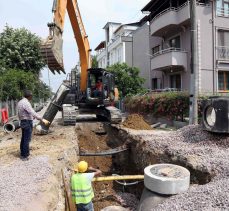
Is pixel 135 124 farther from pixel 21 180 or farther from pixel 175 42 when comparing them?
pixel 175 42

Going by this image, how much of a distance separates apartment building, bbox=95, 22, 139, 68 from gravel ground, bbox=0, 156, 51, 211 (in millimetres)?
29084

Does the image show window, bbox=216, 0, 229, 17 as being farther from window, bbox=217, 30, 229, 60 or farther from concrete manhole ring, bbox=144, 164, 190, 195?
concrete manhole ring, bbox=144, 164, 190, 195

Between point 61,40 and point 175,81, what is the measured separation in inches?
581

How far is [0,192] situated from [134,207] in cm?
397

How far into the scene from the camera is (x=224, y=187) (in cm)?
544

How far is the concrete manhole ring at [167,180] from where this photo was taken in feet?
19.8

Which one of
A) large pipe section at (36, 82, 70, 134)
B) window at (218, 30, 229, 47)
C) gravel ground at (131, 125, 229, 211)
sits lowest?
gravel ground at (131, 125, 229, 211)

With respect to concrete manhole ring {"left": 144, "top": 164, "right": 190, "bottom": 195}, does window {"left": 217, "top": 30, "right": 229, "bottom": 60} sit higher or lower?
higher

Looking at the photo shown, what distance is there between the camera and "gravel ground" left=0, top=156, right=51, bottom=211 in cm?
555

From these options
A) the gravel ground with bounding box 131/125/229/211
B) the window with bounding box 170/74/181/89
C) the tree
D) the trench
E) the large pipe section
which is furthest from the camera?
the tree

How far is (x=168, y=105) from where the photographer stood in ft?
55.2

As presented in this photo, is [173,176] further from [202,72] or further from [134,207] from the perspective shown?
[202,72]

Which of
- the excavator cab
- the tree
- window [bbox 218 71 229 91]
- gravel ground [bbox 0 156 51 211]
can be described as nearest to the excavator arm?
the excavator cab

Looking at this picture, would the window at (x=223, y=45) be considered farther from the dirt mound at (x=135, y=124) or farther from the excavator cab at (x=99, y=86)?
the dirt mound at (x=135, y=124)
